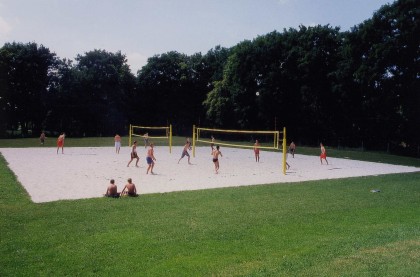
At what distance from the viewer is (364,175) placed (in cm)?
2142

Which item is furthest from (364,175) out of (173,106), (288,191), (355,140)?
(173,106)

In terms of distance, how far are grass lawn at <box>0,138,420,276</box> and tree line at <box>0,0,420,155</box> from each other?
30.7 meters

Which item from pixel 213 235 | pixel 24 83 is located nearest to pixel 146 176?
pixel 213 235

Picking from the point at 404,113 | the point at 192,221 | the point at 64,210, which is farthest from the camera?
the point at 404,113

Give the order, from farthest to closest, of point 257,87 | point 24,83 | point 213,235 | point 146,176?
point 24,83 < point 257,87 < point 146,176 < point 213,235

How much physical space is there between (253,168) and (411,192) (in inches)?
399

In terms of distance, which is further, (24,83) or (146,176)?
(24,83)

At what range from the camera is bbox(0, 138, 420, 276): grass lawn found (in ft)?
24.1

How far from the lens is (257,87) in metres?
58.3

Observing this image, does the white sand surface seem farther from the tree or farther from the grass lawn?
the tree

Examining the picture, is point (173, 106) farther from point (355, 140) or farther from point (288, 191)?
point (288, 191)

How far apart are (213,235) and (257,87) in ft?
165

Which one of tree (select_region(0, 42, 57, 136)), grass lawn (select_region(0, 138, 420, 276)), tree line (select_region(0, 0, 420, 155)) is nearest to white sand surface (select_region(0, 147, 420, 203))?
grass lawn (select_region(0, 138, 420, 276))

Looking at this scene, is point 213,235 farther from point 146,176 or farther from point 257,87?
point 257,87
